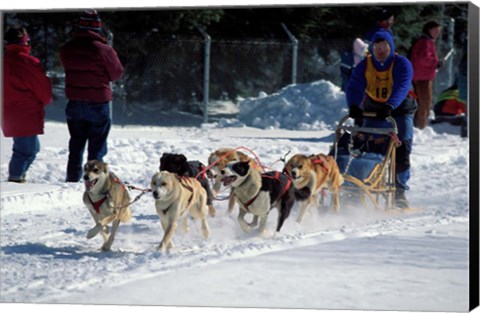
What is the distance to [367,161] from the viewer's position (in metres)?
7.97

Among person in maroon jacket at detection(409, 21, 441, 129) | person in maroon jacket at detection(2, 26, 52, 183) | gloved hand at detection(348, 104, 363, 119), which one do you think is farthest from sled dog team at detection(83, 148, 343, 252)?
person in maroon jacket at detection(409, 21, 441, 129)

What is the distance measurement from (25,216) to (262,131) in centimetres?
627

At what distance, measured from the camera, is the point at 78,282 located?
228 inches

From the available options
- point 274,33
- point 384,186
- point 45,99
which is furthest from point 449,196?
point 274,33

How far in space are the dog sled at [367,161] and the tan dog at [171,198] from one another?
5.22 feet

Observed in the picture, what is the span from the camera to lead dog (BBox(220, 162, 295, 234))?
6695 mm

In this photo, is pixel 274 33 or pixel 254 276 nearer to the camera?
pixel 254 276

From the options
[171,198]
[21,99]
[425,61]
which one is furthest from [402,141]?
[425,61]

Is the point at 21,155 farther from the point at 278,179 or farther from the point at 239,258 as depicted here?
the point at 239,258

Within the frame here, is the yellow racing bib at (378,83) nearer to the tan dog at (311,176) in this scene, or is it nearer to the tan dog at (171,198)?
the tan dog at (311,176)

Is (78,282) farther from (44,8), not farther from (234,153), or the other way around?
(44,8)

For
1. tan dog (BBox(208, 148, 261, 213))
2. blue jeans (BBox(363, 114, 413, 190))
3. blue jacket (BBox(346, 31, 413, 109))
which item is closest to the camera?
tan dog (BBox(208, 148, 261, 213))

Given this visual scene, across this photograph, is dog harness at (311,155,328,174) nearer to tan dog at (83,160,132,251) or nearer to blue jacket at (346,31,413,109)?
blue jacket at (346,31,413,109)

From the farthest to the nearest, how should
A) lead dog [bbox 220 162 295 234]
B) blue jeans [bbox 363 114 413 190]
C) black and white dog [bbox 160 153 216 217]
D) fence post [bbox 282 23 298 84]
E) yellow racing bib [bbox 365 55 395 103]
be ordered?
fence post [bbox 282 23 298 84] < blue jeans [bbox 363 114 413 190] < yellow racing bib [bbox 365 55 395 103] < black and white dog [bbox 160 153 216 217] < lead dog [bbox 220 162 295 234]
